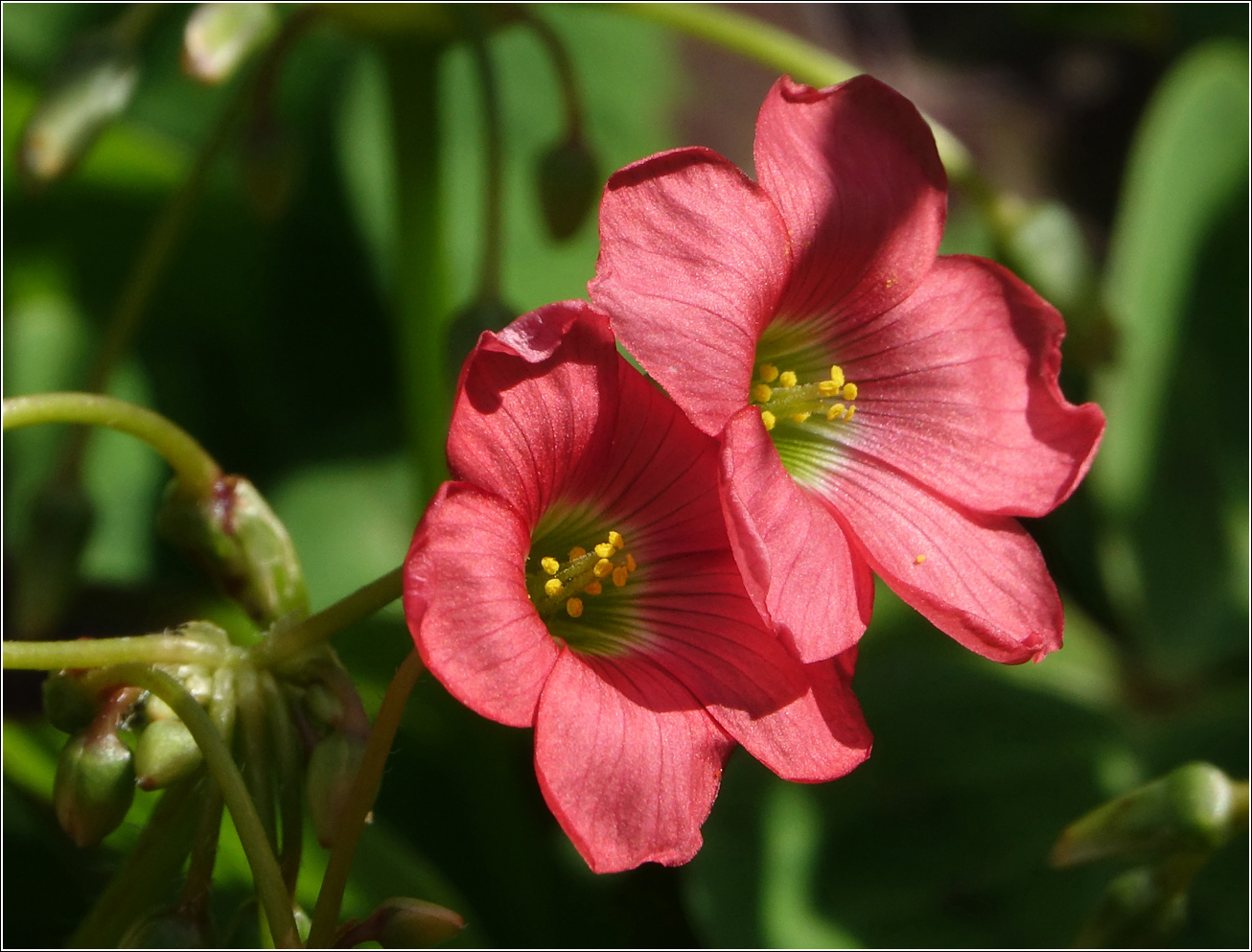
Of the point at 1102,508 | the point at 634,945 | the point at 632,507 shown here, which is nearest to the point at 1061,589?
the point at 1102,508

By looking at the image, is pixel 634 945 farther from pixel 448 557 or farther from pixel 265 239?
pixel 265 239

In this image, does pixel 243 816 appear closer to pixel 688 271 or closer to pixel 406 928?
pixel 406 928

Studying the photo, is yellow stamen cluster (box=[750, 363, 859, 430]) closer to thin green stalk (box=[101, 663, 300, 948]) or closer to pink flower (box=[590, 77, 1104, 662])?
pink flower (box=[590, 77, 1104, 662])

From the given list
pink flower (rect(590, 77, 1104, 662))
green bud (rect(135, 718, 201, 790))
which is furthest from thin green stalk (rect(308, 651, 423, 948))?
pink flower (rect(590, 77, 1104, 662))

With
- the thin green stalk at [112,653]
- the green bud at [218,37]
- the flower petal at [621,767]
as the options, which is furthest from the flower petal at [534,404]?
the green bud at [218,37]

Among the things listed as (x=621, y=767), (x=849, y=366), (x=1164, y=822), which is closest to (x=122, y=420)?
(x=621, y=767)
